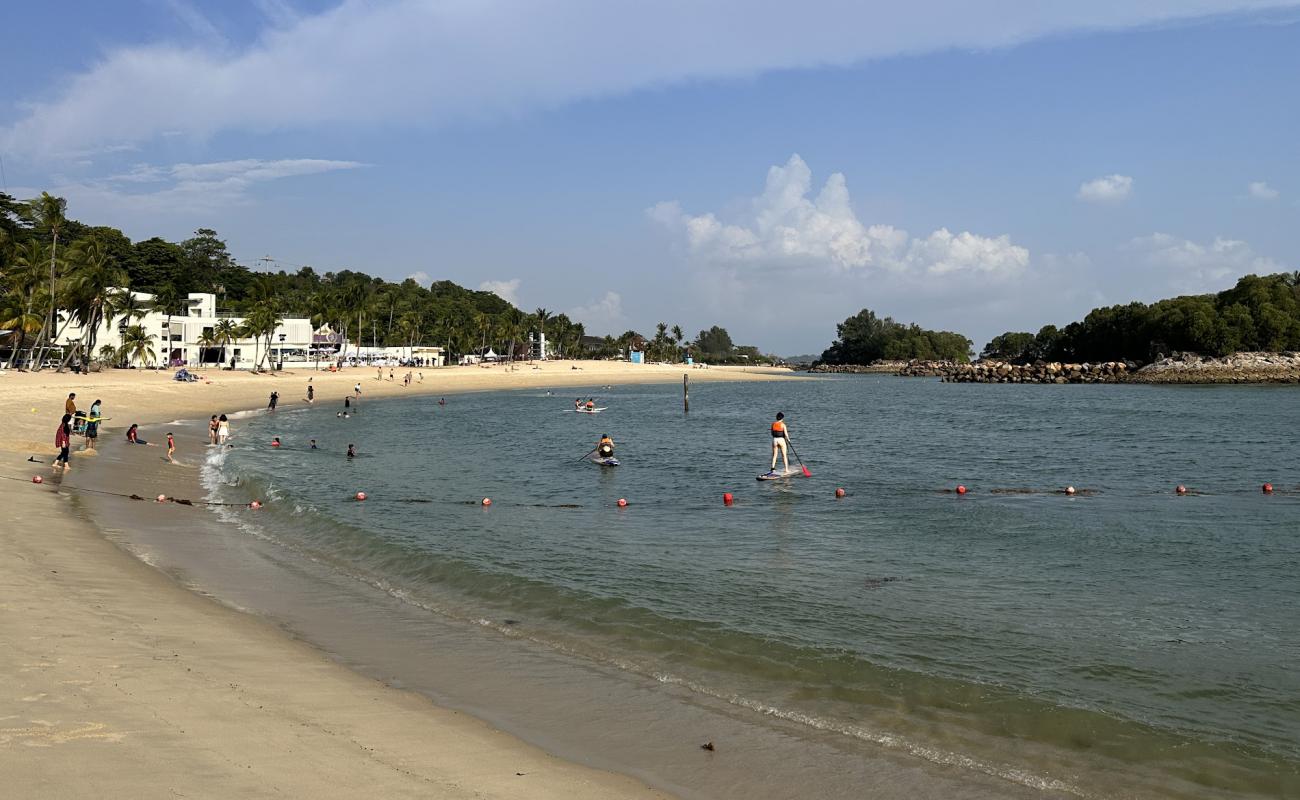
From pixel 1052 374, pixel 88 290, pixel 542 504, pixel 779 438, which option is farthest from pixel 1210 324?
pixel 88 290

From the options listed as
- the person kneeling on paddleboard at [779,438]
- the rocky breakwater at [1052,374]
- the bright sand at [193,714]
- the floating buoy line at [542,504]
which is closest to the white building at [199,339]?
the floating buoy line at [542,504]

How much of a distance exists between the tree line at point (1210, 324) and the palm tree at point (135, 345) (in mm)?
125560

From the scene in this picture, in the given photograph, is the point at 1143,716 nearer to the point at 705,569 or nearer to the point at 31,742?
the point at 705,569

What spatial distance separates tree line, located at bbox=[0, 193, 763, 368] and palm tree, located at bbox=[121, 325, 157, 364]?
0.12m

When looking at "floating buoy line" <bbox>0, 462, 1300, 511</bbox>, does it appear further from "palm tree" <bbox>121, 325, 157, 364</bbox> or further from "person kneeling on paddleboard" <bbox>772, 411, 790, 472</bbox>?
"palm tree" <bbox>121, 325, 157, 364</bbox>

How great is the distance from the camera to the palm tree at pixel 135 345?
80.8m

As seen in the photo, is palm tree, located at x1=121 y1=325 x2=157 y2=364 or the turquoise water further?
palm tree, located at x1=121 y1=325 x2=157 y2=364

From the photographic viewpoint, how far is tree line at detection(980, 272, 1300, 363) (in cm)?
11650

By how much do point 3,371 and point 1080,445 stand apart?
6992cm

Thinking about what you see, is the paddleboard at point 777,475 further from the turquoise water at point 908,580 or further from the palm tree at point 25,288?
the palm tree at point 25,288

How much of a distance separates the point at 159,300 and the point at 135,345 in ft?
48.6

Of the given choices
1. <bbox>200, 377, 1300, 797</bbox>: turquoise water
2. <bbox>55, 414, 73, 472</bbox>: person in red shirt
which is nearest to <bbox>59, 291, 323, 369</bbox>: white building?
<bbox>200, 377, 1300, 797</bbox>: turquoise water

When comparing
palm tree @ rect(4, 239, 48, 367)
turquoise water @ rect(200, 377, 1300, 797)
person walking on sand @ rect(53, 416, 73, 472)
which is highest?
palm tree @ rect(4, 239, 48, 367)

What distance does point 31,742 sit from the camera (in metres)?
6.52
